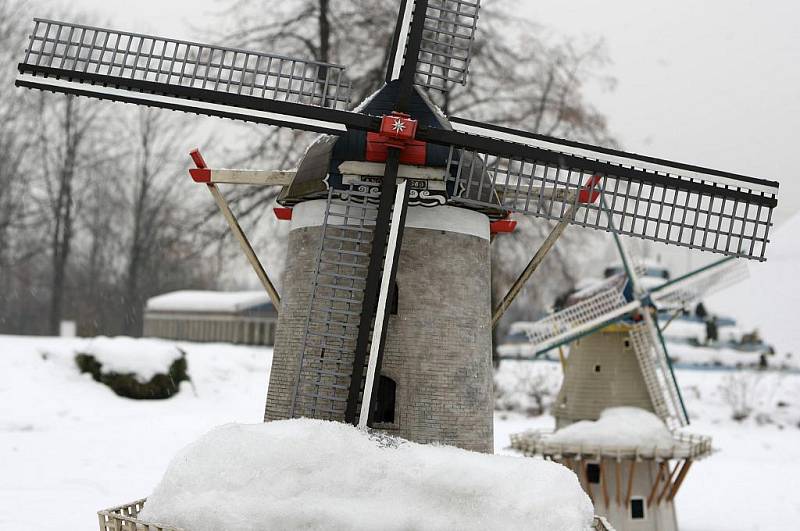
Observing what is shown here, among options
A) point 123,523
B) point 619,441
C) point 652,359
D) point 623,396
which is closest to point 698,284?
point 652,359

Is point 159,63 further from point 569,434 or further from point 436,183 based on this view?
point 569,434

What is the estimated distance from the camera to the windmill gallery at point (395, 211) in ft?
30.1

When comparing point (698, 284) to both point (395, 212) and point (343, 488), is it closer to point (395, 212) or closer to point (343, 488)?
point (395, 212)

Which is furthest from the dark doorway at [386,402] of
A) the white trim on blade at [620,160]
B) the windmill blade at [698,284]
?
the windmill blade at [698,284]

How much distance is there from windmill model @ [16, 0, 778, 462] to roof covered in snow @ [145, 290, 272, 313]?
25076mm

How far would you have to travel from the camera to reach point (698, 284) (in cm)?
1912

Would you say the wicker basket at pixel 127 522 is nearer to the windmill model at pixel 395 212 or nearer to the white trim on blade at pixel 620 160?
the windmill model at pixel 395 212

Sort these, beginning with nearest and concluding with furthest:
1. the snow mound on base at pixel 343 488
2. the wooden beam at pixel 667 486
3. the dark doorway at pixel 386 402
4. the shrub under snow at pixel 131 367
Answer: the snow mound on base at pixel 343 488
the dark doorway at pixel 386 402
the wooden beam at pixel 667 486
the shrub under snow at pixel 131 367

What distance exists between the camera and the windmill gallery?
361 inches

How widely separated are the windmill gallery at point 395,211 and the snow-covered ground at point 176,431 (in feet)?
18.4

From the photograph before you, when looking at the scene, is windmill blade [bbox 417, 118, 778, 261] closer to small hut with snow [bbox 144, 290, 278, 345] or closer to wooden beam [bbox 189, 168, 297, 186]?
wooden beam [bbox 189, 168, 297, 186]

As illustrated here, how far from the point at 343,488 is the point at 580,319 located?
12374mm

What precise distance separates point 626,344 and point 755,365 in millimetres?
19911

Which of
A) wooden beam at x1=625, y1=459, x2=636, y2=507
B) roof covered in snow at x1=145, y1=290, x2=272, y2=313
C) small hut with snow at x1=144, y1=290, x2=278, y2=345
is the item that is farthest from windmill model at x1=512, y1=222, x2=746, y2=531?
roof covered in snow at x1=145, y1=290, x2=272, y2=313
